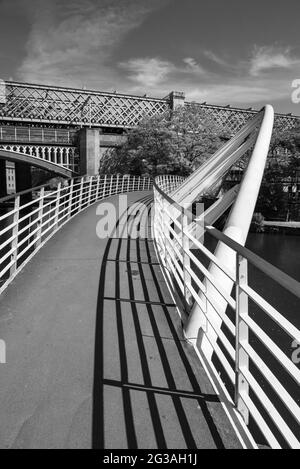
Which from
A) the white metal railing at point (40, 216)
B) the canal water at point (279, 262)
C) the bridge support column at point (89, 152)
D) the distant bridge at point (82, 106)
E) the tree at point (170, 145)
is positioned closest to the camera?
the white metal railing at point (40, 216)

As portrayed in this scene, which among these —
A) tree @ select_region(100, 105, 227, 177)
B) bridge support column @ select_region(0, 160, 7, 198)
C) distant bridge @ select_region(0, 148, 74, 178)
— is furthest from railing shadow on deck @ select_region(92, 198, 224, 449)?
bridge support column @ select_region(0, 160, 7, 198)

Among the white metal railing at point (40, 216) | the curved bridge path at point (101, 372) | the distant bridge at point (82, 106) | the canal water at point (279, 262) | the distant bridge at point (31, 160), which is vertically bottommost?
the canal water at point (279, 262)

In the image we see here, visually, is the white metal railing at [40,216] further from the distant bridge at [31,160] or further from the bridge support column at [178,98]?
the bridge support column at [178,98]

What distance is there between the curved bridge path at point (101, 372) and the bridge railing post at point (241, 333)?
0.18m

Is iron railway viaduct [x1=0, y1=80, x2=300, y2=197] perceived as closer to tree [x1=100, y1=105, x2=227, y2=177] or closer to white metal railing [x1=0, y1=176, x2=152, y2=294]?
tree [x1=100, y1=105, x2=227, y2=177]

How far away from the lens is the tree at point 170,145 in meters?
42.8

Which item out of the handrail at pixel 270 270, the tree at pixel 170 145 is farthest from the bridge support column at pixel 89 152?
the handrail at pixel 270 270

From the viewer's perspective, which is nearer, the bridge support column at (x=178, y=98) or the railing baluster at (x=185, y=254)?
the railing baluster at (x=185, y=254)

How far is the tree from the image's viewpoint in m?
42.8

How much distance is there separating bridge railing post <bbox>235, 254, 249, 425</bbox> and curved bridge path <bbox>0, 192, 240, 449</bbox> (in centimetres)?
18

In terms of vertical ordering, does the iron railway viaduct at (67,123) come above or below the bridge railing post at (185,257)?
above

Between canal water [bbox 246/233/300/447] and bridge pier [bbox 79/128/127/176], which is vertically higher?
bridge pier [bbox 79/128/127/176]

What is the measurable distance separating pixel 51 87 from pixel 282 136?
45244 mm

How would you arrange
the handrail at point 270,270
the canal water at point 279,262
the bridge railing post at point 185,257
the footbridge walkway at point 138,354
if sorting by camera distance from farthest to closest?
the canal water at point 279,262
the bridge railing post at point 185,257
the footbridge walkway at point 138,354
the handrail at point 270,270
